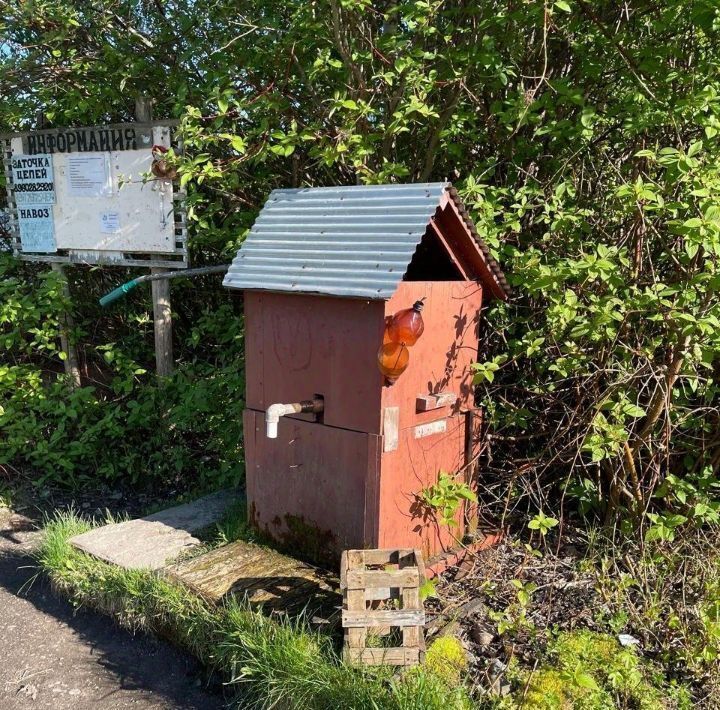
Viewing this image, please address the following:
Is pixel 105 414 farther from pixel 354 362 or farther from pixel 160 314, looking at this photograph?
pixel 354 362

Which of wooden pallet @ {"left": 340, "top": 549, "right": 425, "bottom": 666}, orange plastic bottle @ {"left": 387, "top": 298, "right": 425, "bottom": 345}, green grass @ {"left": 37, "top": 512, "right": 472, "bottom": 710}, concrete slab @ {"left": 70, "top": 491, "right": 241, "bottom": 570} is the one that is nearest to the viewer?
green grass @ {"left": 37, "top": 512, "right": 472, "bottom": 710}

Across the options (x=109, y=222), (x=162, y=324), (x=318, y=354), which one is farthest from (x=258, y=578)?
(x=109, y=222)

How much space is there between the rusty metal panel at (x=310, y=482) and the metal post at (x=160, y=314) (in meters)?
1.90

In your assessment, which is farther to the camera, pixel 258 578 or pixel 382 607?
pixel 258 578

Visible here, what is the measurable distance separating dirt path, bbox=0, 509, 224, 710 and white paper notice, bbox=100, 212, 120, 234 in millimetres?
2612

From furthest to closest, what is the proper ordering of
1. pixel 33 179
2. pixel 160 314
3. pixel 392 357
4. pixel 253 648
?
1. pixel 33 179
2. pixel 160 314
3. pixel 392 357
4. pixel 253 648

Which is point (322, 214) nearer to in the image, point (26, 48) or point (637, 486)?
point (637, 486)

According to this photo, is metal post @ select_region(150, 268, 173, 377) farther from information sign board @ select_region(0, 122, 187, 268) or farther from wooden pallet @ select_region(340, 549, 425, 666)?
wooden pallet @ select_region(340, 549, 425, 666)

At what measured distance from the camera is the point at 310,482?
3363 mm

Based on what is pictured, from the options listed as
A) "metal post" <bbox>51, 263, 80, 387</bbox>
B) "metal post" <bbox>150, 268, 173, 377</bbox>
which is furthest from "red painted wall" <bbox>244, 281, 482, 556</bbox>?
"metal post" <bbox>51, 263, 80, 387</bbox>

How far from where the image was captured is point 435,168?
176 inches

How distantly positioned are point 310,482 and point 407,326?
99cm

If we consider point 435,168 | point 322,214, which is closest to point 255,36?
point 435,168

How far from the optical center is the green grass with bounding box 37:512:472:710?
2484mm
